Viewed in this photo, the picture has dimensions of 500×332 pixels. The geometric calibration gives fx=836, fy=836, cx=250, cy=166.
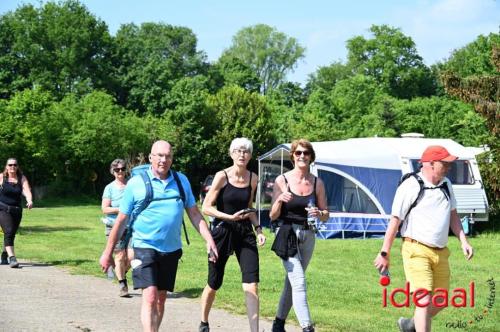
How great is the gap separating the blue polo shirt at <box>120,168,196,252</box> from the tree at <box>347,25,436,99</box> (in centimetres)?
7181

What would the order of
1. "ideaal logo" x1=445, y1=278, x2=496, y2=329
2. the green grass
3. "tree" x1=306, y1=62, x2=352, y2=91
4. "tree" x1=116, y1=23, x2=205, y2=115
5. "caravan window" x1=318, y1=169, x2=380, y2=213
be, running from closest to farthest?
"ideaal logo" x1=445, y1=278, x2=496, y2=329 < the green grass < "caravan window" x1=318, y1=169, x2=380, y2=213 < "tree" x1=116, y1=23, x2=205, y2=115 < "tree" x1=306, y1=62, x2=352, y2=91

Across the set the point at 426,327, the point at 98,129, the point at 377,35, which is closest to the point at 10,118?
the point at 98,129

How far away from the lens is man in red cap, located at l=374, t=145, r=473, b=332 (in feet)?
22.6

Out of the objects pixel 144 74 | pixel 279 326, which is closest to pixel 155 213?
pixel 279 326

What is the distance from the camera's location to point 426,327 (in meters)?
6.85

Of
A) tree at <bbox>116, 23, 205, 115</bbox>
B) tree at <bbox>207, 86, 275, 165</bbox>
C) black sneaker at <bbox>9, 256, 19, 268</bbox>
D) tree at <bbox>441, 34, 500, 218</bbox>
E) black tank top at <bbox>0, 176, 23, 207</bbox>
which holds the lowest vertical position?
black sneaker at <bbox>9, 256, 19, 268</bbox>

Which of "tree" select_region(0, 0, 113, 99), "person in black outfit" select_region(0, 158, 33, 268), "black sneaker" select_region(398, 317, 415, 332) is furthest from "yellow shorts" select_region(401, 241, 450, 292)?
"tree" select_region(0, 0, 113, 99)

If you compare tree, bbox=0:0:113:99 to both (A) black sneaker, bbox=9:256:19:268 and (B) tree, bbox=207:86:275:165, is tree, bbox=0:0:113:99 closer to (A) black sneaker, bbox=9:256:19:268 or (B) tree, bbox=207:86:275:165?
(B) tree, bbox=207:86:275:165

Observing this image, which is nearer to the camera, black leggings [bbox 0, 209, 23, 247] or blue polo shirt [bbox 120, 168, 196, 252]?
blue polo shirt [bbox 120, 168, 196, 252]

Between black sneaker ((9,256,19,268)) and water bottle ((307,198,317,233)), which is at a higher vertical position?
water bottle ((307,198,317,233))

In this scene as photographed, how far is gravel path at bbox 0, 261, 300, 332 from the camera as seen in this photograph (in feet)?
28.1

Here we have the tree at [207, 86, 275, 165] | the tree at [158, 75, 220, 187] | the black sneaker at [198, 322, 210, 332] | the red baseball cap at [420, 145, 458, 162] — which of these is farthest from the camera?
the tree at [207, 86, 275, 165]

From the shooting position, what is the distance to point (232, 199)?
314 inches

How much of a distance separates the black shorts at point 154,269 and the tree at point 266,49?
274 feet
